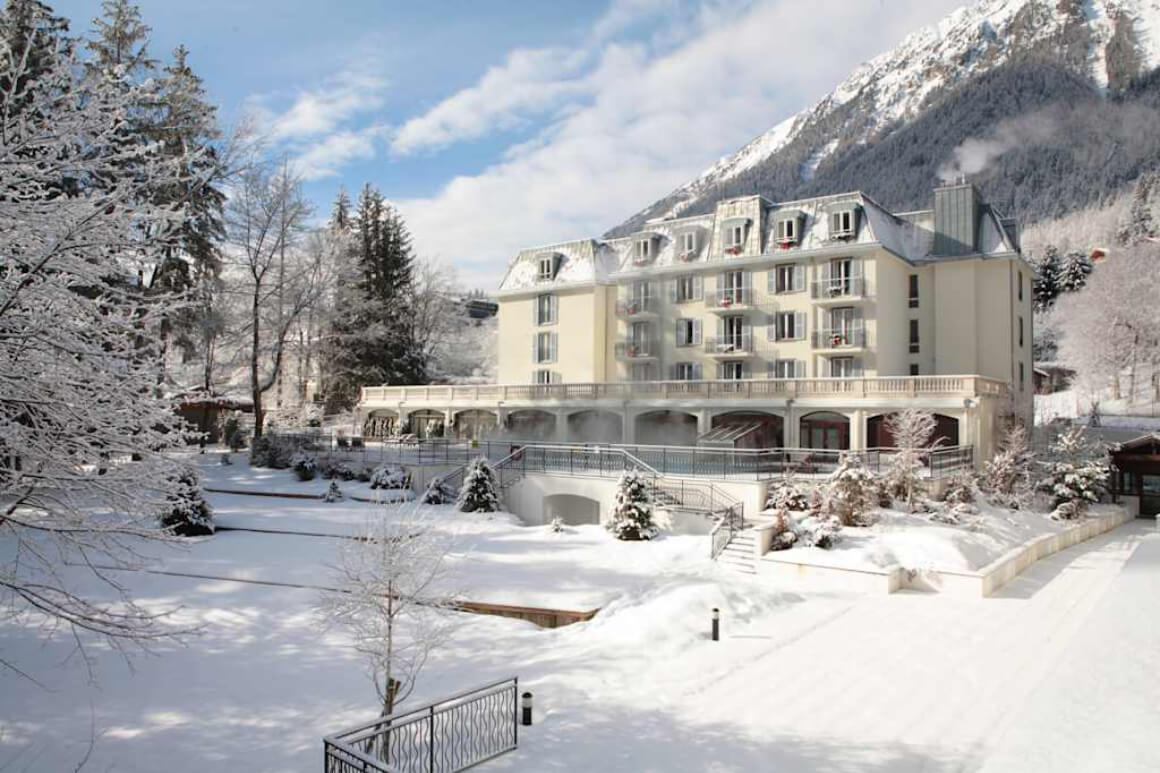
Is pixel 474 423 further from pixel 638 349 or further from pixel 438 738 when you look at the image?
pixel 438 738

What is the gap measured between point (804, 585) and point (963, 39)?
19538cm

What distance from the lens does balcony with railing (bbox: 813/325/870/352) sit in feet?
121

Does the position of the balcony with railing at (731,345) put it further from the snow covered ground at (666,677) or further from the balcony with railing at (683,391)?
the snow covered ground at (666,677)

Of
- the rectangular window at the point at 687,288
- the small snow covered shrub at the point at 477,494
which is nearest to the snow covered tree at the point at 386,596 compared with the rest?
the small snow covered shrub at the point at 477,494

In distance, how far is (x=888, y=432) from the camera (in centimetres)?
3416

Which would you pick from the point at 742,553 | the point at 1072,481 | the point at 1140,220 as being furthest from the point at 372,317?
the point at 1140,220

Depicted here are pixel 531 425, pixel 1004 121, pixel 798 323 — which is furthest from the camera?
pixel 1004 121

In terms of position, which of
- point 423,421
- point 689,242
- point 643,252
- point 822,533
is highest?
point 689,242

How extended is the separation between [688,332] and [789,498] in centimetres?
1955

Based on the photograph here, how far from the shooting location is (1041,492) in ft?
103

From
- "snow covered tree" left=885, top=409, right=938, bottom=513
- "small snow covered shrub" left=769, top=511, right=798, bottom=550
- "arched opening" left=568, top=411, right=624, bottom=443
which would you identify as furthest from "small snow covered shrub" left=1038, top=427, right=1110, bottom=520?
"arched opening" left=568, top=411, right=624, bottom=443

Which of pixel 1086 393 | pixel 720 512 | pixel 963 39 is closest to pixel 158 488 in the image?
pixel 720 512

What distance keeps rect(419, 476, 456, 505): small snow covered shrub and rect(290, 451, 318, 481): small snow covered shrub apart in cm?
678

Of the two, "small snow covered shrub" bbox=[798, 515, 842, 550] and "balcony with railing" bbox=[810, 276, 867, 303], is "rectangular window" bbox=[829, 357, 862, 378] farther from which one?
"small snow covered shrub" bbox=[798, 515, 842, 550]
